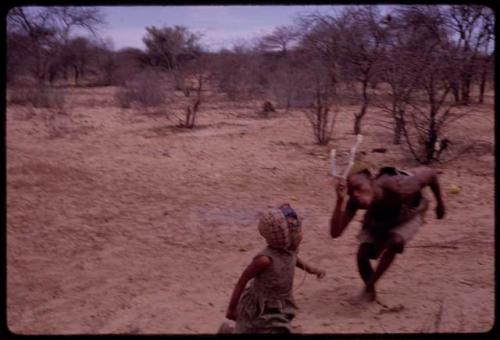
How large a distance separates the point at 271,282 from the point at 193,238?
2.93 metres

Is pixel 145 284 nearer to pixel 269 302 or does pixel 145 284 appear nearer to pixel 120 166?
pixel 269 302

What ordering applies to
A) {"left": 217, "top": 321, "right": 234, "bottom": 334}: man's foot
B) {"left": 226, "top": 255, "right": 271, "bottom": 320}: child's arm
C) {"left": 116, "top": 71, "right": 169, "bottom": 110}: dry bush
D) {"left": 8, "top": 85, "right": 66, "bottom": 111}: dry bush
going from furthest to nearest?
{"left": 116, "top": 71, "right": 169, "bottom": 110}: dry bush < {"left": 8, "top": 85, "right": 66, "bottom": 111}: dry bush < {"left": 217, "top": 321, "right": 234, "bottom": 334}: man's foot < {"left": 226, "top": 255, "right": 271, "bottom": 320}: child's arm

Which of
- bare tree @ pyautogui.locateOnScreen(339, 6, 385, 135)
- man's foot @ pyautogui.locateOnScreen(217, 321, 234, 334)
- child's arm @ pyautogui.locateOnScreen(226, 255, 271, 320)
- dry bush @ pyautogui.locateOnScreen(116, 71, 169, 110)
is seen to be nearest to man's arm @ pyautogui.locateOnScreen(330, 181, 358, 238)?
child's arm @ pyautogui.locateOnScreen(226, 255, 271, 320)

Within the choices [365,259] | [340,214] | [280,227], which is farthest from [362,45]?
[280,227]

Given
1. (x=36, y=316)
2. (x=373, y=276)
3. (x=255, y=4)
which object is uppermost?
(x=255, y=4)

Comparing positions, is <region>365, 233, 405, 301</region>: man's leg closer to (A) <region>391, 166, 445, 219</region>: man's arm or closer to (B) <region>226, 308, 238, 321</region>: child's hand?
(A) <region>391, 166, 445, 219</region>: man's arm

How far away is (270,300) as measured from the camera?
3416 mm

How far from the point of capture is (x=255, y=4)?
3254 mm

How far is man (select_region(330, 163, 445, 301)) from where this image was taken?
152 inches

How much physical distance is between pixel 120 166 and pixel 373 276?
585 cm

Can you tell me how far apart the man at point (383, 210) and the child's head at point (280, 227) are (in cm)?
47

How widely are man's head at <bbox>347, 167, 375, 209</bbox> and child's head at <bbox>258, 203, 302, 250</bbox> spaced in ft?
1.94

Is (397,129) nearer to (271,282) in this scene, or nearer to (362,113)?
(362,113)
